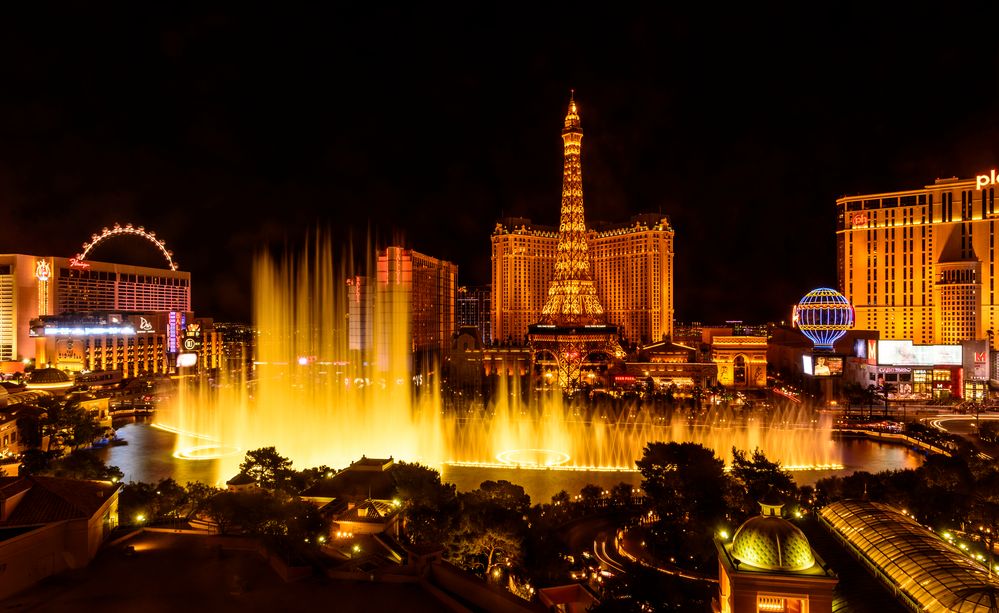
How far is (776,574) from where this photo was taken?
8.09 meters

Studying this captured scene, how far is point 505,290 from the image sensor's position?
7412 centimetres

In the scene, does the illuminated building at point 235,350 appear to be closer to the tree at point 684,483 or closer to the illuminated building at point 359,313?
the illuminated building at point 359,313

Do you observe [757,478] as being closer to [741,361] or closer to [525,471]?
[525,471]

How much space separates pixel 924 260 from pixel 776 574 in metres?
54.1

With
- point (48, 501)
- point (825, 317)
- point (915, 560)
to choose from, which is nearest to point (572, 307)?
point (825, 317)

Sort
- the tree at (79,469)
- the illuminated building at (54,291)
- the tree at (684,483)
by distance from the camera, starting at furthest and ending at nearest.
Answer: the illuminated building at (54,291), the tree at (79,469), the tree at (684,483)

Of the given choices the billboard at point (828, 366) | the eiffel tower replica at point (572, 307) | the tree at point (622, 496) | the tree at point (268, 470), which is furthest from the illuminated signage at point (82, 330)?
the billboard at point (828, 366)

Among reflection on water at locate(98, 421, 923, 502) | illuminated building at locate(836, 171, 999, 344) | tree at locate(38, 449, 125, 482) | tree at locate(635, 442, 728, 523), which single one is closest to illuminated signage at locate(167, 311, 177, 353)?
reflection on water at locate(98, 421, 923, 502)

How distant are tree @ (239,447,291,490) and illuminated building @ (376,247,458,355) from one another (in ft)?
121

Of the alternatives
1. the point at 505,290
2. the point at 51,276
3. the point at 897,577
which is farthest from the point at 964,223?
the point at 51,276

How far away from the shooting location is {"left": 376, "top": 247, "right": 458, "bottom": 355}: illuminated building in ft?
187

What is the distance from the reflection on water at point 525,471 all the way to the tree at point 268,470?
5533 mm

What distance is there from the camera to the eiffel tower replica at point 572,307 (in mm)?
55844

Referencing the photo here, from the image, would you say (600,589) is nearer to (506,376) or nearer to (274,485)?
(274,485)
